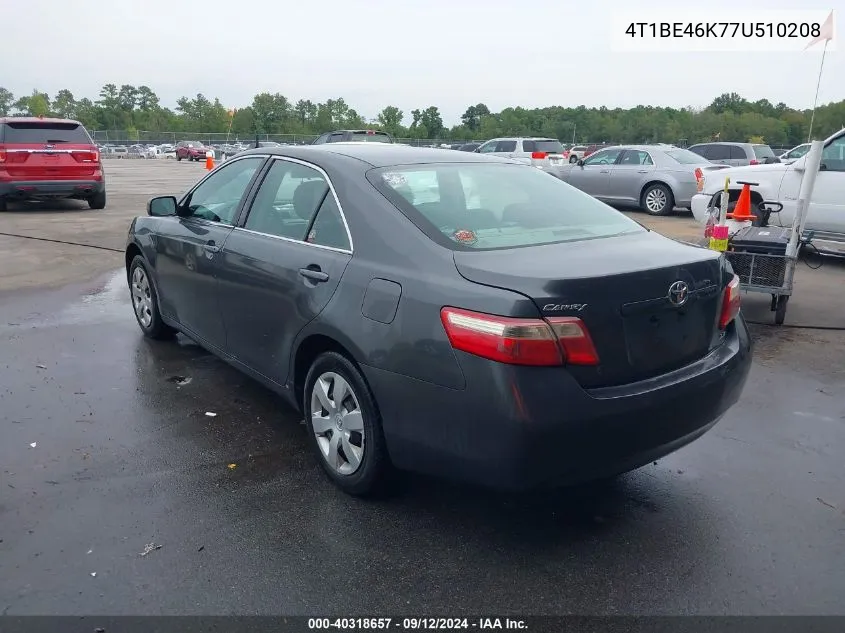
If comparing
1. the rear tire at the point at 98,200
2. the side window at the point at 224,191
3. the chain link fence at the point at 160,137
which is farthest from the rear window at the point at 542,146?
the chain link fence at the point at 160,137

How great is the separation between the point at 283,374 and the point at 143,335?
2.81 meters

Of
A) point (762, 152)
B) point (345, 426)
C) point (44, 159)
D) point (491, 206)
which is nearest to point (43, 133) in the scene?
point (44, 159)

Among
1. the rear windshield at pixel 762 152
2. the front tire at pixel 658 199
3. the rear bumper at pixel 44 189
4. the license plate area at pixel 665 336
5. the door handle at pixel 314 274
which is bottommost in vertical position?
the front tire at pixel 658 199

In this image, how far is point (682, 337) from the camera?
10.2 feet

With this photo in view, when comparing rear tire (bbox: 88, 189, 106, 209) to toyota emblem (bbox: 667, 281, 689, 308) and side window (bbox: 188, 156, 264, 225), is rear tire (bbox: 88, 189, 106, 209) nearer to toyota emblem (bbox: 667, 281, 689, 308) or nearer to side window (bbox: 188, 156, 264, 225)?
side window (bbox: 188, 156, 264, 225)

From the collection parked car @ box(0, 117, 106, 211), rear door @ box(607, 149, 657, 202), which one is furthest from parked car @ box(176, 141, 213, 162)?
rear door @ box(607, 149, 657, 202)

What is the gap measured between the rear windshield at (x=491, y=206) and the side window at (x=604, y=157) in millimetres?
13265

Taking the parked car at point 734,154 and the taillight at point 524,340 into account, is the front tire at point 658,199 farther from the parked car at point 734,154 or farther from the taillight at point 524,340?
the taillight at point 524,340

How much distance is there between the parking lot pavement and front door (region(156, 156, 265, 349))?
51cm

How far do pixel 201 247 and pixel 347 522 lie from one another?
2207 mm

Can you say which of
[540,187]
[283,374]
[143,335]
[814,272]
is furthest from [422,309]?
[814,272]

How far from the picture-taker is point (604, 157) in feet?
55.8

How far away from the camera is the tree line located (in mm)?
56688

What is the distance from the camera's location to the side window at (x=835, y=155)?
32.0 ft
